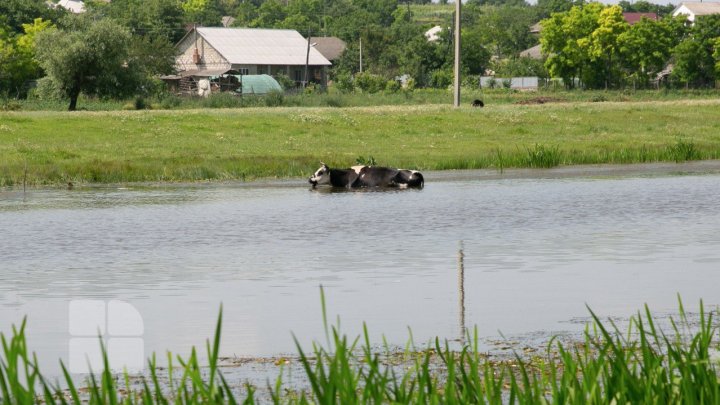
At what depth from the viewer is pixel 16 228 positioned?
21.5 metres

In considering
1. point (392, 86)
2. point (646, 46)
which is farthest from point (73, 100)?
point (646, 46)

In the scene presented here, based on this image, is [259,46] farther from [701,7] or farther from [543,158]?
[543,158]

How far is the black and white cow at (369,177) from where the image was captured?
29.5 metres

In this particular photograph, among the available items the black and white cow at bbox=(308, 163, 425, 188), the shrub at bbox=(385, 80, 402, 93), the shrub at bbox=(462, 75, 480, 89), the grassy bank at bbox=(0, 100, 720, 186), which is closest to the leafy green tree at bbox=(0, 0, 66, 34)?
the shrub at bbox=(385, 80, 402, 93)

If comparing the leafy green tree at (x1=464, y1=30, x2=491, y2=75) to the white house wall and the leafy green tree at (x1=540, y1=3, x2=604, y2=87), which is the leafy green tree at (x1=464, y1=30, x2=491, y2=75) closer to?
the leafy green tree at (x1=540, y1=3, x2=604, y2=87)

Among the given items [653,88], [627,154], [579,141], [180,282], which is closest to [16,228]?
[180,282]

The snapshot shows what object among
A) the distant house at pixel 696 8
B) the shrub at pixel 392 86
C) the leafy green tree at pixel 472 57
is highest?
the distant house at pixel 696 8

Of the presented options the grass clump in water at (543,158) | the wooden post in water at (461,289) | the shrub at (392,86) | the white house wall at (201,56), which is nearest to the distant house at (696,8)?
the shrub at (392,86)

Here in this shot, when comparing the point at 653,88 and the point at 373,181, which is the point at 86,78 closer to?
the point at 373,181

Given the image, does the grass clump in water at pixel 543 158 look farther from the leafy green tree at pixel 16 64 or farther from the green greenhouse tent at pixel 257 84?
the green greenhouse tent at pixel 257 84

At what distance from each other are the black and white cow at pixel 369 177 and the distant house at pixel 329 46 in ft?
423

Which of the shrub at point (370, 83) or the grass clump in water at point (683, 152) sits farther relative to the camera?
the shrub at point (370, 83)

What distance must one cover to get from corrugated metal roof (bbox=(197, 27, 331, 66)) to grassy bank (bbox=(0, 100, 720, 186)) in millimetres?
77023

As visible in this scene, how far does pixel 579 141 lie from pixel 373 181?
1577 centimetres
